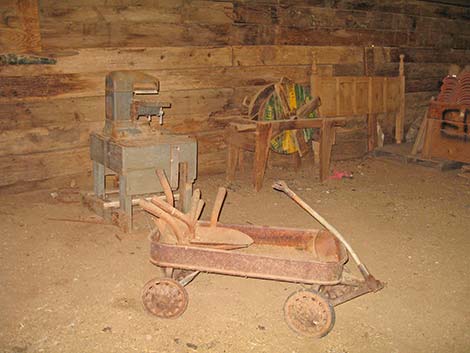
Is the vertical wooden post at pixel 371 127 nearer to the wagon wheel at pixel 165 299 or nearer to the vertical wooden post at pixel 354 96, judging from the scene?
the vertical wooden post at pixel 354 96

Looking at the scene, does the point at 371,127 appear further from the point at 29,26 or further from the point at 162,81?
the point at 29,26

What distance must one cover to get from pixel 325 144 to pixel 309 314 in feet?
13.0

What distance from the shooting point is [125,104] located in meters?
4.89

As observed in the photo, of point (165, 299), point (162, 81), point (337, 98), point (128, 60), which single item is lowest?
point (165, 299)

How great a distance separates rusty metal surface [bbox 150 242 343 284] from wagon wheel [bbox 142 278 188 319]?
18 cm

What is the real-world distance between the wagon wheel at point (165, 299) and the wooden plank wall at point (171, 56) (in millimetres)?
3187

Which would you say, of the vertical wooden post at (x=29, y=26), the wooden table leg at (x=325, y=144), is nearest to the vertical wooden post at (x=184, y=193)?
the vertical wooden post at (x=29, y=26)

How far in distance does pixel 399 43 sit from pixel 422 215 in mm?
4361

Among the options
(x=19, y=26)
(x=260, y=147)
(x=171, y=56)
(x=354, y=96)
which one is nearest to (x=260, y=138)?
(x=260, y=147)

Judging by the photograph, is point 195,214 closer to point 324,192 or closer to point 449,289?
point 449,289

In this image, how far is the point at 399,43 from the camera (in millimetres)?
9062

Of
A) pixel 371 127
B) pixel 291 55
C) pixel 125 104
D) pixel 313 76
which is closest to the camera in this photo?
pixel 125 104

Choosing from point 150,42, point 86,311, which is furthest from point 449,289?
point 150,42

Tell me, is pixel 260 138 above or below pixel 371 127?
above
